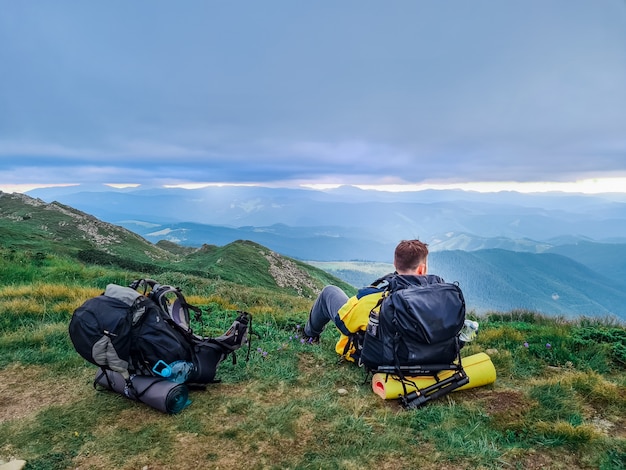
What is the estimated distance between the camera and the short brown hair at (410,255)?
18.3 feet

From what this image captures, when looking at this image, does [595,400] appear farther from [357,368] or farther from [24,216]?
[24,216]

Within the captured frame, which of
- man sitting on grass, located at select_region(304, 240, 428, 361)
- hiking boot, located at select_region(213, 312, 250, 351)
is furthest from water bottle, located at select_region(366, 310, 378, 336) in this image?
hiking boot, located at select_region(213, 312, 250, 351)

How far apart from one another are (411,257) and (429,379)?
5.66 ft

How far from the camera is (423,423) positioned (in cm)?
455

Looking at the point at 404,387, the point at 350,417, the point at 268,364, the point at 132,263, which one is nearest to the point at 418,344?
the point at 404,387

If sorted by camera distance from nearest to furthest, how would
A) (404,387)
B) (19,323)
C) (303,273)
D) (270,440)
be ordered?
1. (270,440)
2. (404,387)
3. (19,323)
4. (303,273)

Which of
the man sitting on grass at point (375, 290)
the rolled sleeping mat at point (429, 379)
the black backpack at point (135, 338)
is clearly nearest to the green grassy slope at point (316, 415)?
the rolled sleeping mat at point (429, 379)

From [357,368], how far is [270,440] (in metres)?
2.33

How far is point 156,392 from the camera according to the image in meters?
4.72

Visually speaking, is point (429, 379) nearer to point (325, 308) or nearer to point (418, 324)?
point (418, 324)

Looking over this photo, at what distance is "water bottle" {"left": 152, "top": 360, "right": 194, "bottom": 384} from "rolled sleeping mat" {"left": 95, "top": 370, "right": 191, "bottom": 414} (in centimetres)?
9

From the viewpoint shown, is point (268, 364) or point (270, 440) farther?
point (268, 364)

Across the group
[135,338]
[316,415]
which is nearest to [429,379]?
[316,415]

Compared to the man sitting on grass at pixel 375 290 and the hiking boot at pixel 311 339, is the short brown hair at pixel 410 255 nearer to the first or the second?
the man sitting on grass at pixel 375 290
